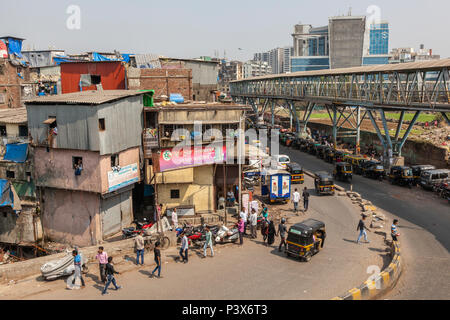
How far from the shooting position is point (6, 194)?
838 inches

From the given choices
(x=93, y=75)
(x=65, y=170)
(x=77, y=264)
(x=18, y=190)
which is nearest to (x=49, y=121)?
(x=65, y=170)

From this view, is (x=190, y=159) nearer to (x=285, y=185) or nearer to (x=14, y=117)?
(x=285, y=185)

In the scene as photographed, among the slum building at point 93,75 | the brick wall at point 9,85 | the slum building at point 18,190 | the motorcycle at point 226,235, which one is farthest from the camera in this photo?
the brick wall at point 9,85

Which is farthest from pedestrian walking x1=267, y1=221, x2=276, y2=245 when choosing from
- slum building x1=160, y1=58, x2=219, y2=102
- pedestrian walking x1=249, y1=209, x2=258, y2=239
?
slum building x1=160, y1=58, x2=219, y2=102

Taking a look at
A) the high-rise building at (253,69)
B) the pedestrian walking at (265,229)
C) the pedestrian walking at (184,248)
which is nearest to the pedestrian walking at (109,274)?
the pedestrian walking at (184,248)

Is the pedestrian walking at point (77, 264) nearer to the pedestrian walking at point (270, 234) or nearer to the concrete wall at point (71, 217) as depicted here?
the concrete wall at point (71, 217)

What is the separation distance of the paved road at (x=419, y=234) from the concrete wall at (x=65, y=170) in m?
14.0

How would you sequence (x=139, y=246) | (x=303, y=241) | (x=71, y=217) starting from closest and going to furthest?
(x=139, y=246) → (x=303, y=241) → (x=71, y=217)

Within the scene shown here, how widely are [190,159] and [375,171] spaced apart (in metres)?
17.8

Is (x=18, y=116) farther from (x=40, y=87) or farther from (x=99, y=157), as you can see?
(x=40, y=87)

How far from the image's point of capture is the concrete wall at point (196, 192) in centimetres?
2253

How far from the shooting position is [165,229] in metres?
19.6
